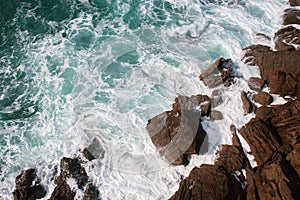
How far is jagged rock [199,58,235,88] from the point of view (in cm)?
1977

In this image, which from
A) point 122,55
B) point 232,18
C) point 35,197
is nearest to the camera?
point 35,197

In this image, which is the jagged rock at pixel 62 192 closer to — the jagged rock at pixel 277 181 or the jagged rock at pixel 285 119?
the jagged rock at pixel 277 181

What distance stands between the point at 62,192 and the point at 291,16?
19166 millimetres

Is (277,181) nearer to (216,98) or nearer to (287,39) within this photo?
(216,98)

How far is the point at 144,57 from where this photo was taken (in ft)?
73.0

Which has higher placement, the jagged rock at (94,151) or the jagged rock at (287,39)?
the jagged rock at (287,39)

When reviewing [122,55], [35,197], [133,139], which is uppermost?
[122,55]

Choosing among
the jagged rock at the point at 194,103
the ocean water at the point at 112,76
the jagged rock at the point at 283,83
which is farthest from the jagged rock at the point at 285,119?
the jagged rock at the point at 194,103

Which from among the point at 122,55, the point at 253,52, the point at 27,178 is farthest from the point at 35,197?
the point at 253,52

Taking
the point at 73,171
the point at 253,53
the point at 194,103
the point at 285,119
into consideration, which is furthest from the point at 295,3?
the point at 73,171

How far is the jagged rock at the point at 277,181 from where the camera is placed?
13547mm

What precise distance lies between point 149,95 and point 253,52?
7.36 metres

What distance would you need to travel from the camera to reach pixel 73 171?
17.0m

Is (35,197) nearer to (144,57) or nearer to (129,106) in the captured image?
(129,106)
